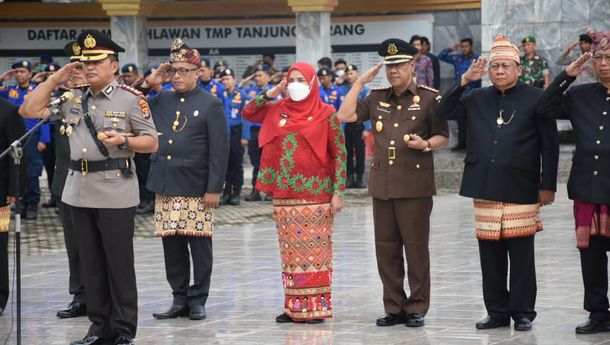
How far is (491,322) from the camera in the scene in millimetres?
9984

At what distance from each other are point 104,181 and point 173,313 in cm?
171

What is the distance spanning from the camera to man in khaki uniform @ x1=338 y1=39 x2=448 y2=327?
1022cm

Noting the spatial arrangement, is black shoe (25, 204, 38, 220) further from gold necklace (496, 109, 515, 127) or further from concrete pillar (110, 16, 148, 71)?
gold necklace (496, 109, 515, 127)

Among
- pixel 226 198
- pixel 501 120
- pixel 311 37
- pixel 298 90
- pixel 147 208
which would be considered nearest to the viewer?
pixel 501 120

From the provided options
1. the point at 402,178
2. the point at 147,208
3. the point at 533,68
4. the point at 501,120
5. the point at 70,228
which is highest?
the point at 533,68

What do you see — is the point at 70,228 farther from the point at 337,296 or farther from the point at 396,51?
the point at 396,51

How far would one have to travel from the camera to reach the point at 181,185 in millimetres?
10766

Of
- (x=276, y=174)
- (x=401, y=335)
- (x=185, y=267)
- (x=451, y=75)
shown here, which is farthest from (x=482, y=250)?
(x=451, y=75)

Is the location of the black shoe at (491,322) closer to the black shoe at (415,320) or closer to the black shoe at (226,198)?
the black shoe at (415,320)

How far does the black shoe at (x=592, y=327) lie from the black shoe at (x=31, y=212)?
1019cm

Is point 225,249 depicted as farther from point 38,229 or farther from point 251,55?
point 251,55

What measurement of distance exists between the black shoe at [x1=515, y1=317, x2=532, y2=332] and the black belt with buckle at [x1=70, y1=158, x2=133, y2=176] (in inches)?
110

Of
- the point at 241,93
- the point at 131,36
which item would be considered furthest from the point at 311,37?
the point at 241,93

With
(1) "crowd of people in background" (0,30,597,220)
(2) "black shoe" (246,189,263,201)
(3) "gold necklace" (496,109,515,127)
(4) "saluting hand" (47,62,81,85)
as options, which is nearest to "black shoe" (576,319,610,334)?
(3) "gold necklace" (496,109,515,127)
